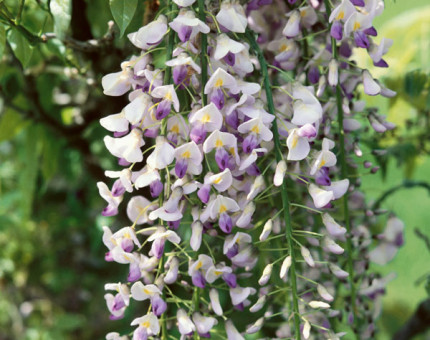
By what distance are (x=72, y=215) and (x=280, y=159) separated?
90 centimetres

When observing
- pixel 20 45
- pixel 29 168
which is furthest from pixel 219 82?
pixel 29 168

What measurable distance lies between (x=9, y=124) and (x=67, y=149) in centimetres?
17

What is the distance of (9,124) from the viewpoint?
1022mm

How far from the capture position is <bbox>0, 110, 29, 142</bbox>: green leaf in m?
1.02

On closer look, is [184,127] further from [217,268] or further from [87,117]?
[87,117]

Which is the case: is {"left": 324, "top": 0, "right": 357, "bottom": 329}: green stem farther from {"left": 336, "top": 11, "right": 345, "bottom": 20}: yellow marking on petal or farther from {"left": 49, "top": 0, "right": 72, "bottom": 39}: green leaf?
{"left": 49, "top": 0, "right": 72, "bottom": 39}: green leaf

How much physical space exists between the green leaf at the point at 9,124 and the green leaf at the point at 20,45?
34cm

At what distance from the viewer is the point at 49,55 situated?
1130 millimetres

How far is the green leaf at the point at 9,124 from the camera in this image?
1.02m

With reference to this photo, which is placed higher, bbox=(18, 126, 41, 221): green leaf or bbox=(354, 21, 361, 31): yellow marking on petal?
bbox=(354, 21, 361, 31): yellow marking on petal

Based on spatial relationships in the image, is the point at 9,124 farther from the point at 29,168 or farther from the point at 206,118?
the point at 206,118

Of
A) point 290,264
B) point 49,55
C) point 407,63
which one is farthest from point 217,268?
point 407,63

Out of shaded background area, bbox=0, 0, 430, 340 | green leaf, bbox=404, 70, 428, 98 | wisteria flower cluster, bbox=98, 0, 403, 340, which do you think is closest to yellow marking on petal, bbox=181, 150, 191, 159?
wisteria flower cluster, bbox=98, 0, 403, 340

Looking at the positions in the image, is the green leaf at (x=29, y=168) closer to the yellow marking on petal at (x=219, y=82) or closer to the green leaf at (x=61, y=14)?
the green leaf at (x=61, y=14)
